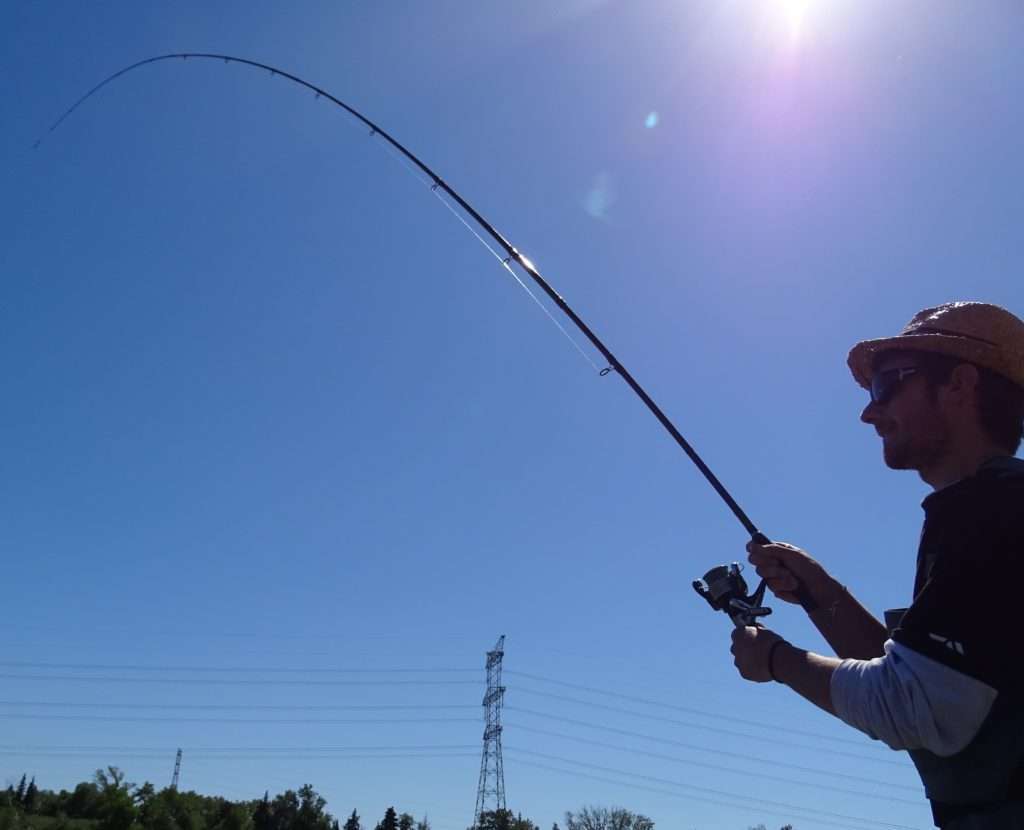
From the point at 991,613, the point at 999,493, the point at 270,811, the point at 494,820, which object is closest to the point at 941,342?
the point at 999,493

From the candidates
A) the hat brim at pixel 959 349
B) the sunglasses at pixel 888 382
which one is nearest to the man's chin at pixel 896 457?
the sunglasses at pixel 888 382

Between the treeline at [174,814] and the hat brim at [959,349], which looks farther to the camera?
the treeline at [174,814]

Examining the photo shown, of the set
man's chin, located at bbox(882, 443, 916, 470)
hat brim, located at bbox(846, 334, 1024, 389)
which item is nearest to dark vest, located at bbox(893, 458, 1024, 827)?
man's chin, located at bbox(882, 443, 916, 470)

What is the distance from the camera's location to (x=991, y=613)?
2.35 metres

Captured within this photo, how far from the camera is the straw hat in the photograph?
9.85ft

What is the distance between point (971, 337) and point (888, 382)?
0.95 feet

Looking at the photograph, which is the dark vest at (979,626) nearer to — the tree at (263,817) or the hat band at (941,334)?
the hat band at (941,334)

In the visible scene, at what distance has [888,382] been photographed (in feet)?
10.4

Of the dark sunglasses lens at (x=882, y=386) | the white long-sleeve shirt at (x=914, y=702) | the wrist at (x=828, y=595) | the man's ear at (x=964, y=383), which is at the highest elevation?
the dark sunglasses lens at (x=882, y=386)

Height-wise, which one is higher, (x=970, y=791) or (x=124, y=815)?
(x=124, y=815)

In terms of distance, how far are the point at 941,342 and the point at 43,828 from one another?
7972cm

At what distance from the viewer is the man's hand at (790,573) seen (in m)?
3.71

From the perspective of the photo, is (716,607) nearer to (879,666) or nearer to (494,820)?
(879,666)

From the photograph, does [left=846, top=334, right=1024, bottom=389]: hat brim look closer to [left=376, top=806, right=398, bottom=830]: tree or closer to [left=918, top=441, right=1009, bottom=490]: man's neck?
[left=918, top=441, right=1009, bottom=490]: man's neck
